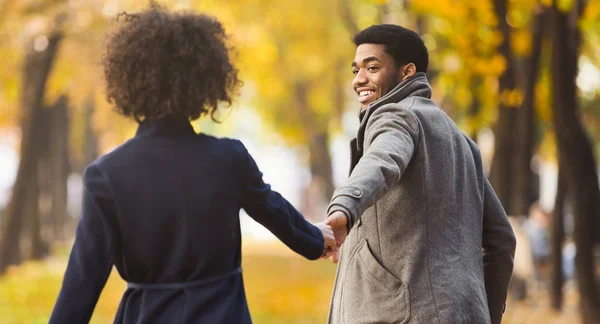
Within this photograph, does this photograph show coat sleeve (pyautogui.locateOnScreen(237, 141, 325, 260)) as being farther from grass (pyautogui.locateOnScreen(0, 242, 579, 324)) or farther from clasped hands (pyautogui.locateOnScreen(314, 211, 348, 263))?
grass (pyautogui.locateOnScreen(0, 242, 579, 324))

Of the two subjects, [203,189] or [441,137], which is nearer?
[203,189]

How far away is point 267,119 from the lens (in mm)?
33500

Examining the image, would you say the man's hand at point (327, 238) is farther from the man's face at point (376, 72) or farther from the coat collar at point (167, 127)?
the man's face at point (376, 72)

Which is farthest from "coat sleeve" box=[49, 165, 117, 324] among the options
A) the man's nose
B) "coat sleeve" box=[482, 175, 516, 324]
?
"coat sleeve" box=[482, 175, 516, 324]

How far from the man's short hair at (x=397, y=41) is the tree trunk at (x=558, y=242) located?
26.7 feet

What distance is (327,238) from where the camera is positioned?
3.42m

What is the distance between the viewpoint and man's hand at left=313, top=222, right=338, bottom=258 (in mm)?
3326

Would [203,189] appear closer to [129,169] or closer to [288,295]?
[129,169]

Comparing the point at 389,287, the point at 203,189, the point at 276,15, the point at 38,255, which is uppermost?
the point at 276,15

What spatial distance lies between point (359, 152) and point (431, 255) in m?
0.49

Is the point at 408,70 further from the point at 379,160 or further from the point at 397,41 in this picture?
the point at 379,160

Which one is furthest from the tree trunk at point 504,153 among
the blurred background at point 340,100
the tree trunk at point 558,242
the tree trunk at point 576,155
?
the tree trunk at point 576,155

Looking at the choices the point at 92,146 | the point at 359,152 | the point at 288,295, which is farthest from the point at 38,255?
the point at 359,152

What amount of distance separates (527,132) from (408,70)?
31.8ft
